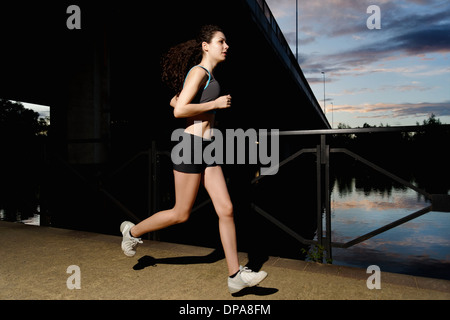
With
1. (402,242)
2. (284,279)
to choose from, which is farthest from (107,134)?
(402,242)

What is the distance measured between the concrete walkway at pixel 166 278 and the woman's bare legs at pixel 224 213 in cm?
26

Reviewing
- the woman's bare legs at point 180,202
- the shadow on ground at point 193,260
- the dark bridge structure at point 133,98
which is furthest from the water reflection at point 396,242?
the woman's bare legs at point 180,202

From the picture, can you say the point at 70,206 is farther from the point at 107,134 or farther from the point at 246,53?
the point at 246,53

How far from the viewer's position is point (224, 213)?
250cm

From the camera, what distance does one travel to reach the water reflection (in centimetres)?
788

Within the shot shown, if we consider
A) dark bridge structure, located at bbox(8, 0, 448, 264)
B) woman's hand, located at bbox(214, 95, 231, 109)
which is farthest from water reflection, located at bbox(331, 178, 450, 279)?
woman's hand, located at bbox(214, 95, 231, 109)

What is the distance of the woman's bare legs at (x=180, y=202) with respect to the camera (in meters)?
2.62

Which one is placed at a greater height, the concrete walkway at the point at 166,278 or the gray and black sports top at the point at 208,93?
the gray and black sports top at the point at 208,93

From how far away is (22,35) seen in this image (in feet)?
36.2

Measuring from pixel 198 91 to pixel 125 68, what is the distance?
15.6 metres

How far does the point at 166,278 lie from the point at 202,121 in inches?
50.5

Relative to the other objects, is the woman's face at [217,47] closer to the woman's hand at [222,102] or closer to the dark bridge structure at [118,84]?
the woman's hand at [222,102]

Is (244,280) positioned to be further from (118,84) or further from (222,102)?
(118,84)

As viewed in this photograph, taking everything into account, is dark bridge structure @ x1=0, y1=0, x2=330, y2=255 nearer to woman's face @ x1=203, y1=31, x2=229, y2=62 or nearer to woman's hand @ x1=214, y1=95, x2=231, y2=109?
woman's hand @ x1=214, y1=95, x2=231, y2=109
